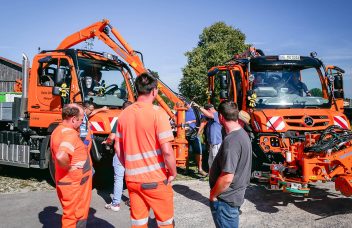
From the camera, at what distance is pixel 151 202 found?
3004 mm

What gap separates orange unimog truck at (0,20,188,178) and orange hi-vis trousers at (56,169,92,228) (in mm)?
2626

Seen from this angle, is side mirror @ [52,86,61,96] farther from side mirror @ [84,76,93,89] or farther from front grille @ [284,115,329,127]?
front grille @ [284,115,329,127]

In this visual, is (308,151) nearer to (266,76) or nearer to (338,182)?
(338,182)

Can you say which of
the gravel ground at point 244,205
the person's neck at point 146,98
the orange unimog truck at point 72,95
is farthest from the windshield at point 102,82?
the person's neck at point 146,98

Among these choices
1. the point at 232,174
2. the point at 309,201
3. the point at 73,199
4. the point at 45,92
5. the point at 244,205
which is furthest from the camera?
the point at 45,92

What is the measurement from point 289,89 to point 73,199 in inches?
211

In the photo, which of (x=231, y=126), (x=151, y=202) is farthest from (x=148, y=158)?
(x=231, y=126)

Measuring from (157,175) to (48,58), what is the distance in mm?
5060

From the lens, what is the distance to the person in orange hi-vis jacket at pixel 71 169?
3.45 metres

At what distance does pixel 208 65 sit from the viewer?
3272 centimetres

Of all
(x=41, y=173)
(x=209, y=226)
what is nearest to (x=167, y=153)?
(x=209, y=226)

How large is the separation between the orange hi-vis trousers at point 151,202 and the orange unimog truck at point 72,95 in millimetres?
3374

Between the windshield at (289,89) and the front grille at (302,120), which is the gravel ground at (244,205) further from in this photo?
the windshield at (289,89)

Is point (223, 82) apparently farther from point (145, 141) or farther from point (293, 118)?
point (145, 141)
